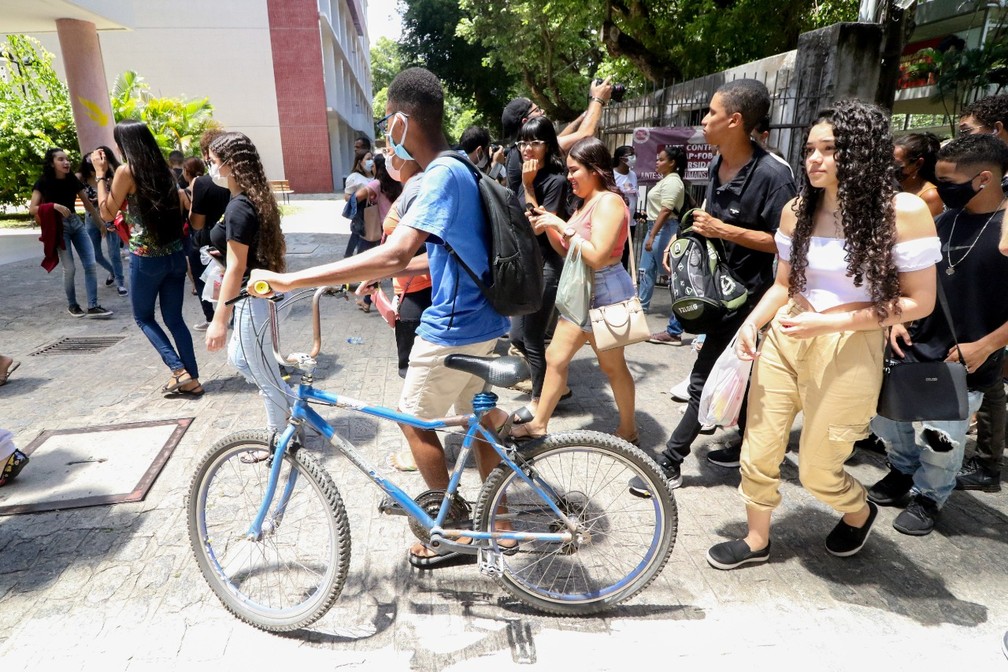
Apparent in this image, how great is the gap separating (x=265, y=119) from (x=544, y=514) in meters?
29.6

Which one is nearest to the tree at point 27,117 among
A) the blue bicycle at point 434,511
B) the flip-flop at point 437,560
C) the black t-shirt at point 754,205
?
the blue bicycle at point 434,511

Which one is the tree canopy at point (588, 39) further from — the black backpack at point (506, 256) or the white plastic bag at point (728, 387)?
the black backpack at point (506, 256)

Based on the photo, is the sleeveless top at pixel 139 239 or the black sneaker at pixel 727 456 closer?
the black sneaker at pixel 727 456

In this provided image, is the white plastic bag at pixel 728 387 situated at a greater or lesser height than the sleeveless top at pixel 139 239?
lesser

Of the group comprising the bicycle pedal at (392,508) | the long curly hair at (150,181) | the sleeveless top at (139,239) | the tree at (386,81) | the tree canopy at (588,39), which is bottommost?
the bicycle pedal at (392,508)

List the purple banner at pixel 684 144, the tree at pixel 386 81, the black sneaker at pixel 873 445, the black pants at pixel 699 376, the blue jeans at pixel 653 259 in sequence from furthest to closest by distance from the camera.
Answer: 1. the tree at pixel 386 81
2. the purple banner at pixel 684 144
3. the blue jeans at pixel 653 259
4. the black sneaker at pixel 873 445
5. the black pants at pixel 699 376

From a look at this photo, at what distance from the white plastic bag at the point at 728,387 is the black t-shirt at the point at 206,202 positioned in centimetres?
391

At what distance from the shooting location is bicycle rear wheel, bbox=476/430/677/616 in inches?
92.6

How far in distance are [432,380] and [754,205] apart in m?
1.88

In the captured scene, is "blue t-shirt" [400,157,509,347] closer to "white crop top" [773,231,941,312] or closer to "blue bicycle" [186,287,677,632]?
"blue bicycle" [186,287,677,632]

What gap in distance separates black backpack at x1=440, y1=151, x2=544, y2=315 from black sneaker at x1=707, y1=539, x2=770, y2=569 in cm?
145

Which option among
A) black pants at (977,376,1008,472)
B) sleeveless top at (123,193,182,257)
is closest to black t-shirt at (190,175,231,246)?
sleeveless top at (123,193,182,257)

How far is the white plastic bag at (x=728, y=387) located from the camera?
2748mm

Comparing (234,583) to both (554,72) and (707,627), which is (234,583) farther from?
(554,72)
